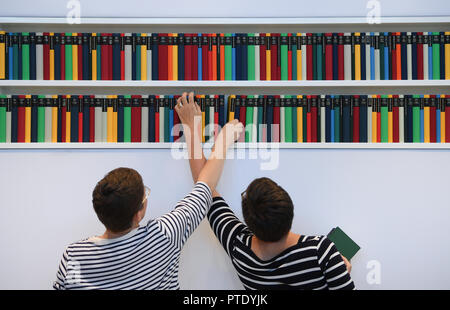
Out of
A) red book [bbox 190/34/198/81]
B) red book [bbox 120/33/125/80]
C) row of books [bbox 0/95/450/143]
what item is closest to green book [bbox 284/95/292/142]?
row of books [bbox 0/95/450/143]

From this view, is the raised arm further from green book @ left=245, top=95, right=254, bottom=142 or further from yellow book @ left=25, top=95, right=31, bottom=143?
yellow book @ left=25, top=95, right=31, bottom=143

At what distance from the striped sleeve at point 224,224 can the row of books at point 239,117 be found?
37cm

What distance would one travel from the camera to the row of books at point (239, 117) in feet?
5.40

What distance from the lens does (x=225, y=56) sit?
65.9 inches

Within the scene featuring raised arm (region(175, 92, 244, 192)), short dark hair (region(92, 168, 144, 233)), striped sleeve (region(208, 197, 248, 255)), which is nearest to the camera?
short dark hair (region(92, 168, 144, 233))

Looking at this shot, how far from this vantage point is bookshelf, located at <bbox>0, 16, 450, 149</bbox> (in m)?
1.64

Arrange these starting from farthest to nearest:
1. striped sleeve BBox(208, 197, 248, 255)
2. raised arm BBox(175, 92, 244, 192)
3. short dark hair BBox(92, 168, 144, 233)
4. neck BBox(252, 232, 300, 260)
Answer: raised arm BBox(175, 92, 244, 192) < striped sleeve BBox(208, 197, 248, 255) < neck BBox(252, 232, 300, 260) < short dark hair BBox(92, 168, 144, 233)

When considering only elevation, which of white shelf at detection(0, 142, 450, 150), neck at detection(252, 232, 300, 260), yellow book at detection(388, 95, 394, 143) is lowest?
neck at detection(252, 232, 300, 260)

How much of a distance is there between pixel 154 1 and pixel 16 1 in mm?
706

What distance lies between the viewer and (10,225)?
5.54ft

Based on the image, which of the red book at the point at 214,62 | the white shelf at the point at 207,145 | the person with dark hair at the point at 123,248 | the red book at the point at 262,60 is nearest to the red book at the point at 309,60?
the red book at the point at 262,60

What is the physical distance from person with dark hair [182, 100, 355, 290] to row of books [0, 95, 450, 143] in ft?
1.76

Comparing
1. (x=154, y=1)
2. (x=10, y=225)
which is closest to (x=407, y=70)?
(x=154, y=1)

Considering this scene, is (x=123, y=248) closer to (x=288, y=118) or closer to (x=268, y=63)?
(x=288, y=118)
